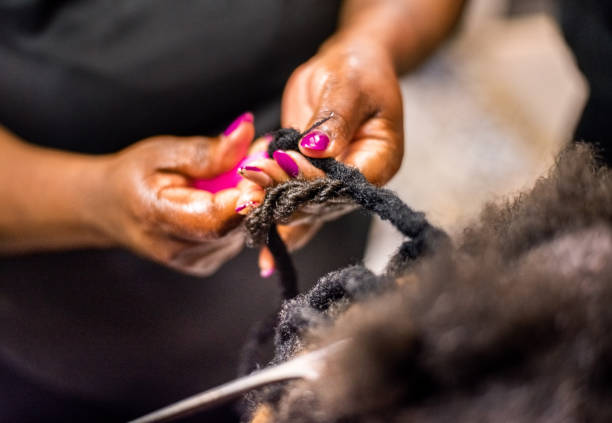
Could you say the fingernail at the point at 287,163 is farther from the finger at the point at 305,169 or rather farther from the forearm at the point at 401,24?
the forearm at the point at 401,24

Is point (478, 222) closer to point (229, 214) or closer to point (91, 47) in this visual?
point (229, 214)

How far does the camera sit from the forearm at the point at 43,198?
0.59 m

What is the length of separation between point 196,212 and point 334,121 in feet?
0.51

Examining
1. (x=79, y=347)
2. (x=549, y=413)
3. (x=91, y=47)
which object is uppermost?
(x=91, y=47)

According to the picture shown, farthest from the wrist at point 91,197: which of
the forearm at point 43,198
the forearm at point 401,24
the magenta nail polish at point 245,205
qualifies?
the forearm at point 401,24

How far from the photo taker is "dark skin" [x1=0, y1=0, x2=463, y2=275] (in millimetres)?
446

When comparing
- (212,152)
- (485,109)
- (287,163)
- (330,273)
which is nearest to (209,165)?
(212,152)

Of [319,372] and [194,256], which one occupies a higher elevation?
[194,256]

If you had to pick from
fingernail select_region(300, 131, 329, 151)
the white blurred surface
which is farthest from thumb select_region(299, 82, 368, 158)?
the white blurred surface

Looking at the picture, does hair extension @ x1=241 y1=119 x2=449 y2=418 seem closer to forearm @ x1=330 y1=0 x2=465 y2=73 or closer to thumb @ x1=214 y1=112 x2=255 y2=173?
thumb @ x1=214 y1=112 x2=255 y2=173

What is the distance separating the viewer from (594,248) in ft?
0.69

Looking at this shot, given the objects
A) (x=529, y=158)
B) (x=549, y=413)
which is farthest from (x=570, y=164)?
(x=529, y=158)

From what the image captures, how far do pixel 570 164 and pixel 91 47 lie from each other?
53 centimetres

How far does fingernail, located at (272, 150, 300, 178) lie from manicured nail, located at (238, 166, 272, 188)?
0.7 inches
